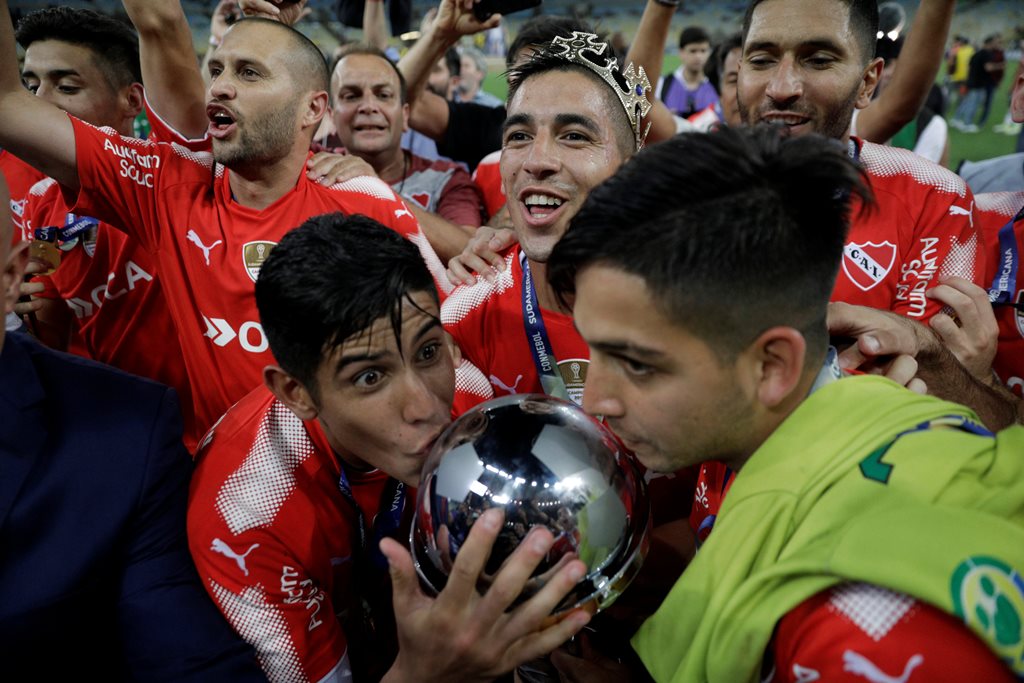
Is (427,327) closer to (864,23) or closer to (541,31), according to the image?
(864,23)

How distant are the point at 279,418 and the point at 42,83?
2.45 metres

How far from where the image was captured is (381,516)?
6.66 feet

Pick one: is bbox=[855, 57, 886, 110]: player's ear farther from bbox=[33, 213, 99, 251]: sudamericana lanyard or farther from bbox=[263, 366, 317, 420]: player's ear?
bbox=[33, 213, 99, 251]: sudamericana lanyard

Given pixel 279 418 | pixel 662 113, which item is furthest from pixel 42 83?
pixel 662 113

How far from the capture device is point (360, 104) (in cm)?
421

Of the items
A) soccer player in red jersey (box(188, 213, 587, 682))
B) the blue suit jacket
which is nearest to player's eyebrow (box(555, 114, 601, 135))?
soccer player in red jersey (box(188, 213, 587, 682))

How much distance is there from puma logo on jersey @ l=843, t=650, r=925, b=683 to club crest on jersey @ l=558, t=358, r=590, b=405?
1.37 metres

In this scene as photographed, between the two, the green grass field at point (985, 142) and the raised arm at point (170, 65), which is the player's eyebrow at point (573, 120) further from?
the green grass field at point (985, 142)

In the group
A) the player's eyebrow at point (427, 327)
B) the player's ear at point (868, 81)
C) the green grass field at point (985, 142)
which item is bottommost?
the green grass field at point (985, 142)

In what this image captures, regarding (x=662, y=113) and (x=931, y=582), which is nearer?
(x=931, y=582)

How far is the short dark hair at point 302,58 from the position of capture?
10.2ft

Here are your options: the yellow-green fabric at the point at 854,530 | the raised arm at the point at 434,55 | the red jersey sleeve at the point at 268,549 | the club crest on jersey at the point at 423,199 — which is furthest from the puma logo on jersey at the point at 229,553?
the club crest on jersey at the point at 423,199

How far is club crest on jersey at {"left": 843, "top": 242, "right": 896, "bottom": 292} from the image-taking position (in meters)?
2.39

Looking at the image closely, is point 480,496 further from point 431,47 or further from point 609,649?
point 431,47
